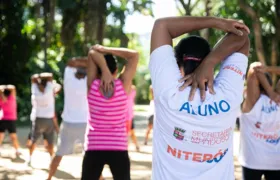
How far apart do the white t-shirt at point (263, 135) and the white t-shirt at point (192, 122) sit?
5.85ft

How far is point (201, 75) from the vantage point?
2121 millimetres

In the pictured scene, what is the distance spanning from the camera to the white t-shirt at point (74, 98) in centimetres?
634

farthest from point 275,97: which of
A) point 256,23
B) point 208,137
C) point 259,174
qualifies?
point 256,23

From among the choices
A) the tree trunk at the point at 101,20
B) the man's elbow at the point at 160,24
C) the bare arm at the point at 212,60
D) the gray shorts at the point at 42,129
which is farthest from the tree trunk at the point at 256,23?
the man's elbow at the point at 160,24

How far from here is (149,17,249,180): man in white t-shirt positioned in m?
2.12

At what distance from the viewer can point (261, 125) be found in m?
3.97

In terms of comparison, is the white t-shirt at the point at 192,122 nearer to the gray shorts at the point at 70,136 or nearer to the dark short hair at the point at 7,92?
the gray shorts at the point at 70,136

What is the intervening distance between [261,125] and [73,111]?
303 centimetres

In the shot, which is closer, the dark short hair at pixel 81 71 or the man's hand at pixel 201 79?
the man's hand at pixel 201 79

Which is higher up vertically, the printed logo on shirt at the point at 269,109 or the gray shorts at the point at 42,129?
the printed logo on shirt at the point at 269,109

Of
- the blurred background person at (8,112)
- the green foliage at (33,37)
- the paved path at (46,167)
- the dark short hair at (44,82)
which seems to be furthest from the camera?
the green foliage at (33,37)

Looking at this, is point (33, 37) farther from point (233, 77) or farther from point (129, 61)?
point (233, 77)

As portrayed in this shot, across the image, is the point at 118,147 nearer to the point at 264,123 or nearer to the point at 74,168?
the point at 264,123

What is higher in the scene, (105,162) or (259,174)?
(105,162)
